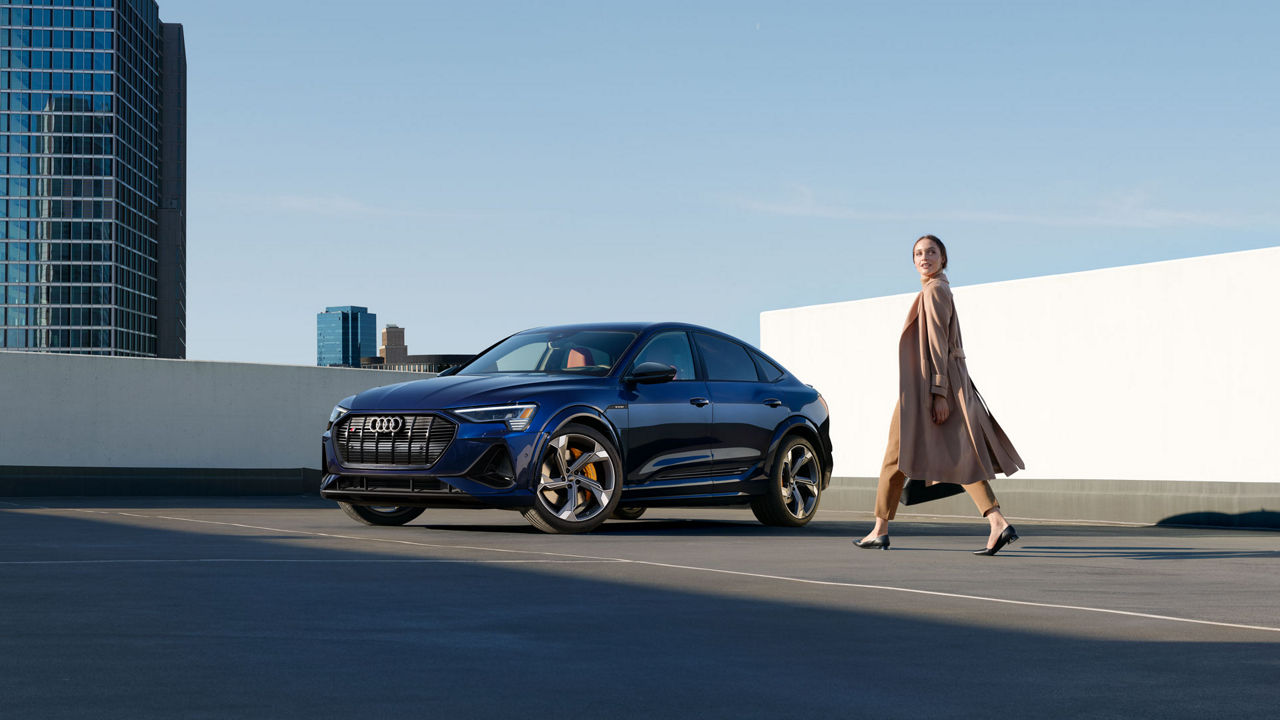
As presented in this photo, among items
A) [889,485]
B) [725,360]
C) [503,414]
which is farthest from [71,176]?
[889,485]

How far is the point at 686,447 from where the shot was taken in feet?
41.8

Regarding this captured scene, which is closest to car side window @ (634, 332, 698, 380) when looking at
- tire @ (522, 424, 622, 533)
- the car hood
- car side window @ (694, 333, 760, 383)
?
car side window @ (694, 333, 760, 383)

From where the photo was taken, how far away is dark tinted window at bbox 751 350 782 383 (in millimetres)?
13781

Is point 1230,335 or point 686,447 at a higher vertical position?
point 1230,335

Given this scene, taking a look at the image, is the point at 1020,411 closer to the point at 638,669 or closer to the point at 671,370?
the point at 671,370

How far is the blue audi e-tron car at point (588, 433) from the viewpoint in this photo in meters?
11.5

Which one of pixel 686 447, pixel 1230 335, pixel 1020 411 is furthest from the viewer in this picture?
pixel 1020 411

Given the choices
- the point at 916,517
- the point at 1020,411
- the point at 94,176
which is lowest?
the point at 916,517

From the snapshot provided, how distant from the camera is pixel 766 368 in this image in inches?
547

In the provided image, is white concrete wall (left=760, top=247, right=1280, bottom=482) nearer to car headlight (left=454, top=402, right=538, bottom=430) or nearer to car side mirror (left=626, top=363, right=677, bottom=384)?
car side mirror (left=626, top=363, right=677, bottom=384)

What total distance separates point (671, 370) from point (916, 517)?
546cm

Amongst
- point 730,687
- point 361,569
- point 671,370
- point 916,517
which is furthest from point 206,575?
point 916,517

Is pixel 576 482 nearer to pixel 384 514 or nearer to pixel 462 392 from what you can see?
pixel 462 392

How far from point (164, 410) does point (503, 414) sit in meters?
12.5
